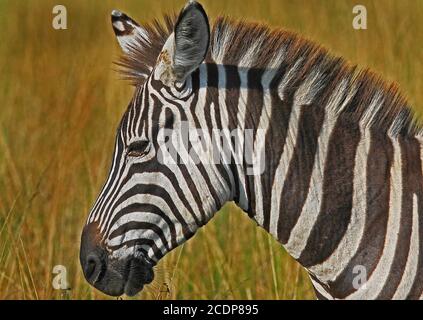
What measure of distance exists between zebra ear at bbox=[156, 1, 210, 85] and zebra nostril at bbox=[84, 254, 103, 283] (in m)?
0.88

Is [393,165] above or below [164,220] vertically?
above

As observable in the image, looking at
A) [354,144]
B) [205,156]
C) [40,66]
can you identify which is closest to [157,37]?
[205,156]

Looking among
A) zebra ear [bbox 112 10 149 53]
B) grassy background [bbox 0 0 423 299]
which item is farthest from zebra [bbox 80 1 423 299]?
grassy background [bbox 0 0 423 299]

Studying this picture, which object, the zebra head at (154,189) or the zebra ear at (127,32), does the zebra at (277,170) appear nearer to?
the zebra head at (154,189)

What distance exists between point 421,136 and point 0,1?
24.7 ft

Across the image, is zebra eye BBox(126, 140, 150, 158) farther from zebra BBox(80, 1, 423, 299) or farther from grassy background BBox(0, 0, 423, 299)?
grassy background BBox(0, 0, 423, 299)

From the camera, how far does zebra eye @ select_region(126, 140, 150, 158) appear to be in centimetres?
407

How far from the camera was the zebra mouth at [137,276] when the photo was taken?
13.4ft

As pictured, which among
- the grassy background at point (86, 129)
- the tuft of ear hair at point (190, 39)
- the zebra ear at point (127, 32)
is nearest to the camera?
the tuft of ear hair at point (190, 39)

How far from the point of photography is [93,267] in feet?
13.4

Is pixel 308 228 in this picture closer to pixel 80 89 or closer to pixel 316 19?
pixel 80 89

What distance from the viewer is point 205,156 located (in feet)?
13.3

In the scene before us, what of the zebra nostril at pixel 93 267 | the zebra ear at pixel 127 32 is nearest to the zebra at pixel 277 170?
the zebra nostril at pixel 93 267

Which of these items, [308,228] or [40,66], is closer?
[308,228]
